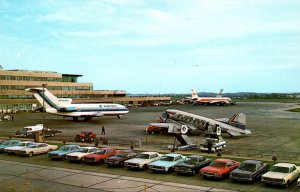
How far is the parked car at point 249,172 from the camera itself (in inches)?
947

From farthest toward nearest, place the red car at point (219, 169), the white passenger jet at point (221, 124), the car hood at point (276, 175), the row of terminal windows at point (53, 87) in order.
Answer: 1. the row of terminal windows at point (53, 87)
2. the white passenger jet at point (221, 124)
3. the red car at point (219, 169)
4. the car hood at point (276, 175)

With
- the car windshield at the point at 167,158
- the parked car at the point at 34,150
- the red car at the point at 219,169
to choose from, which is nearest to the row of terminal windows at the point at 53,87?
the parked car at the point at 34,150

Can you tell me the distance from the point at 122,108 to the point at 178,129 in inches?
1551

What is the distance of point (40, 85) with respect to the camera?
420 feet

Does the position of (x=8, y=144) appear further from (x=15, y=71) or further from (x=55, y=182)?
(x=15, y=71)

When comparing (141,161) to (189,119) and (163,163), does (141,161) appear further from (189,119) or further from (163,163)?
(189,119)

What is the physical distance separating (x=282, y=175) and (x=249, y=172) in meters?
2.17

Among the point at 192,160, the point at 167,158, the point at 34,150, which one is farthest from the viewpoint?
the point at 34,150

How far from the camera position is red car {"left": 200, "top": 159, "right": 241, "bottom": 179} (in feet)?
81.9

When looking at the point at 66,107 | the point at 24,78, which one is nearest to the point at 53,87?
the point at 24,78

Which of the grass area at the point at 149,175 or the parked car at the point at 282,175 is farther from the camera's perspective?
the grass area at the point at 149,175

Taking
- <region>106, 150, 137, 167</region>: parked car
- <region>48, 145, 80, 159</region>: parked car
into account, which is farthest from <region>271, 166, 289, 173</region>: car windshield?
<region>48, 145, 80, 159</region>: parked car

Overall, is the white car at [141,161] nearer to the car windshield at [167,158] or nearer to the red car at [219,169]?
the car windshield at [167,158]

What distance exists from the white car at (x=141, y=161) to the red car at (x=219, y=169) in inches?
206
